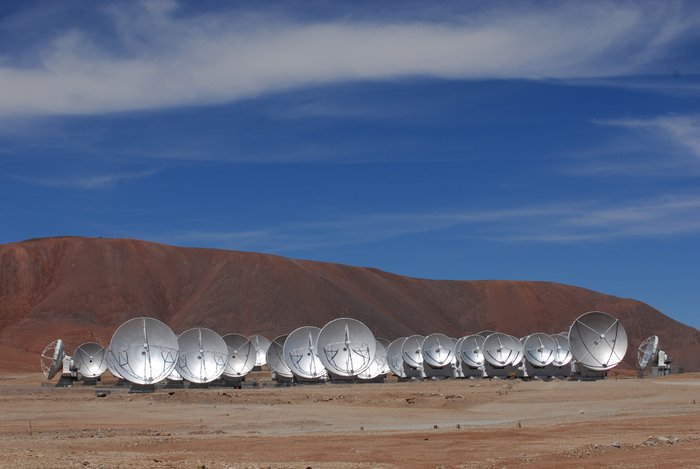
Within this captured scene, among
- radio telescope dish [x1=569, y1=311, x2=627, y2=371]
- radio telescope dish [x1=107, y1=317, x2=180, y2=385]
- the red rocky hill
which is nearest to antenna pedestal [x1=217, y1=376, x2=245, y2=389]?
radio telescope dish [x1=107, y1=317, x2=180, y2=385]

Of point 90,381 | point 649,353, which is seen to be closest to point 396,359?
point 649,353

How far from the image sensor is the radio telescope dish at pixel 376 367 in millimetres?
75294

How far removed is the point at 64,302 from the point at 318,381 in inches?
3440

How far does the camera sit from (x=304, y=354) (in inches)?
2955

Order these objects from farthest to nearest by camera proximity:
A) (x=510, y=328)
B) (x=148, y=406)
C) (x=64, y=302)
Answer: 1. (x=510, y=328)
2. (x=64, y=302)
3. (x=148, y=406)

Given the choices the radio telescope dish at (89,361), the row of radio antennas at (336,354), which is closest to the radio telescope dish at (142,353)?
the row of radio antennas at (336,354)

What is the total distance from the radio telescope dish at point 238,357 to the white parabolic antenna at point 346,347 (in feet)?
26.2

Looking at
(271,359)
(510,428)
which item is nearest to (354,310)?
(271,359)

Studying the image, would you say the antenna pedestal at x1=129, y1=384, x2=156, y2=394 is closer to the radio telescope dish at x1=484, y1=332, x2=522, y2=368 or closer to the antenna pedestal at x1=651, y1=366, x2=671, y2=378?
the radio telescope dish at x1=484, y1=332, x2=522, y2=368

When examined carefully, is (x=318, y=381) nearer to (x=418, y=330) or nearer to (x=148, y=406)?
(x=148, y=406)

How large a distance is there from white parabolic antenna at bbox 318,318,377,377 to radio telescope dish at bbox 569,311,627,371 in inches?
592

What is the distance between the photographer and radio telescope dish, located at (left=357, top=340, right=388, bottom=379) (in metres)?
75.3

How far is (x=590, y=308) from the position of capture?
189750mm

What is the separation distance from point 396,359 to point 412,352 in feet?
14.2
